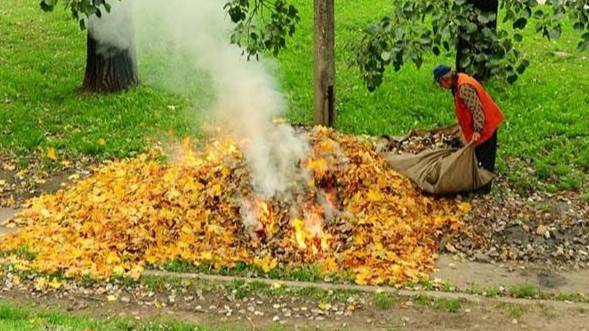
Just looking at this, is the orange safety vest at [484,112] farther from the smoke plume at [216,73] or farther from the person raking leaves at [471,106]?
the smoke plume at [216,73]

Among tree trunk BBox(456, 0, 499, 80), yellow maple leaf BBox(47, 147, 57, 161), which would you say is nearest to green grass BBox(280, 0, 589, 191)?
tree trunk BBox(456, 0, 499, 80)

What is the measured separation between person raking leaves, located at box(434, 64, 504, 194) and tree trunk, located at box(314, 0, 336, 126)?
108 centimetres

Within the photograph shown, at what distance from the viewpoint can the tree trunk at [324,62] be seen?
27.0ft

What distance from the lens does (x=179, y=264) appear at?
7031 millimetres

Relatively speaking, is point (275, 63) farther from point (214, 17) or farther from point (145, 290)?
point (145, 290)

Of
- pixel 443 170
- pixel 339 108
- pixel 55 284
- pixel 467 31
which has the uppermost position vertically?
pixel 467 31

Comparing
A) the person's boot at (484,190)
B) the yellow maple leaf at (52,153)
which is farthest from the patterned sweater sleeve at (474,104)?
the yellow maple leaf at (52,153)

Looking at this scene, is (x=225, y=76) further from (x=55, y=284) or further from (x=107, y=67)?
(x=55, y=284)

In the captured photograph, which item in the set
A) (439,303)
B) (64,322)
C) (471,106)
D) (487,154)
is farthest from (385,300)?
(487,154)

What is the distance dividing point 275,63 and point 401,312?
6.65 m

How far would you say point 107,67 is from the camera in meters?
11.5

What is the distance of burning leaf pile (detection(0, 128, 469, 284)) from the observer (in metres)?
7.06

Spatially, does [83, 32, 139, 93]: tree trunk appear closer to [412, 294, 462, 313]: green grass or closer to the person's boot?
the person's boot

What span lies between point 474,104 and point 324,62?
1550 mm
